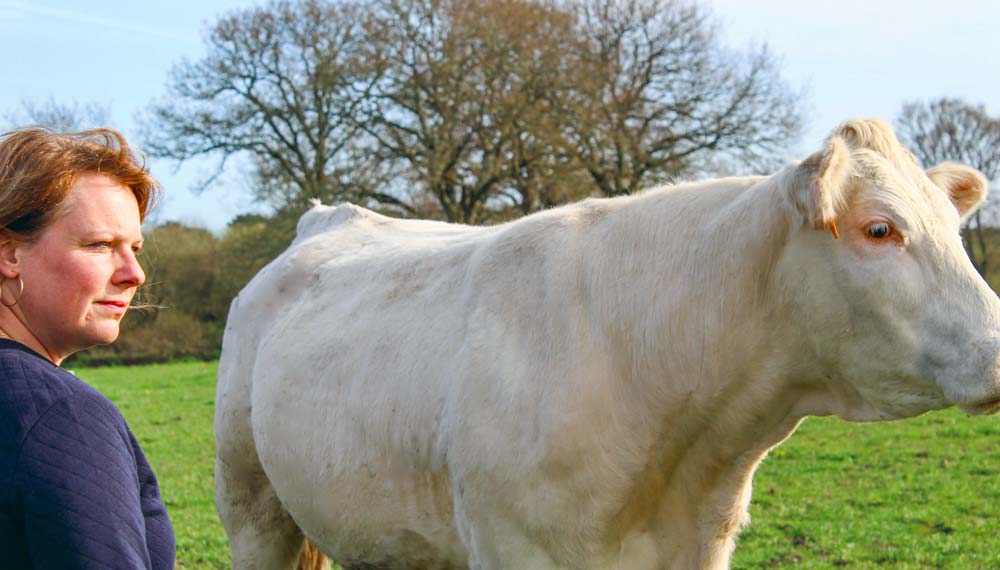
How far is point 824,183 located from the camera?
277 cm

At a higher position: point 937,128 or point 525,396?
point 937,128

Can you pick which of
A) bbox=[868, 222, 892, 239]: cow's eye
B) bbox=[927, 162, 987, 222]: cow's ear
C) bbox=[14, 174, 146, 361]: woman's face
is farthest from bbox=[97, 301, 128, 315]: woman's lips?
bbox=[927, 162, 987, 222]: cow's ear

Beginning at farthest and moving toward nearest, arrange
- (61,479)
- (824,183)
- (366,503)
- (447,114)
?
(447,114) < (366,503) < (824,183) < (61,479)

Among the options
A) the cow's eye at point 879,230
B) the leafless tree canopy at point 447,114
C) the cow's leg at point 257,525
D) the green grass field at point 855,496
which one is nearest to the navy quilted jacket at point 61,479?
the cow's eye at point 879,230

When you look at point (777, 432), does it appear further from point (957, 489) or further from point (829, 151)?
point (957, 489)

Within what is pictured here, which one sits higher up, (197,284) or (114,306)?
(114,306)

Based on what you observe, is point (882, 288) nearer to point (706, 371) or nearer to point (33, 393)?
point (706, 371)

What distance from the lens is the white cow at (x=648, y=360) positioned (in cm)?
282

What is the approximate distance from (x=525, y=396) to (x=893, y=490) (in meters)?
6.32

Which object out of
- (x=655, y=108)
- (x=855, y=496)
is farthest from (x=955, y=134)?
(x=855, y=496)

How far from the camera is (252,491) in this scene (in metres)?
5.10

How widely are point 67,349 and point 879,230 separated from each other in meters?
2.23

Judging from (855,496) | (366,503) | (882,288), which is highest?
(882,288)

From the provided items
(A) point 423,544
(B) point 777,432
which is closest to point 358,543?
(A) point 423,544
